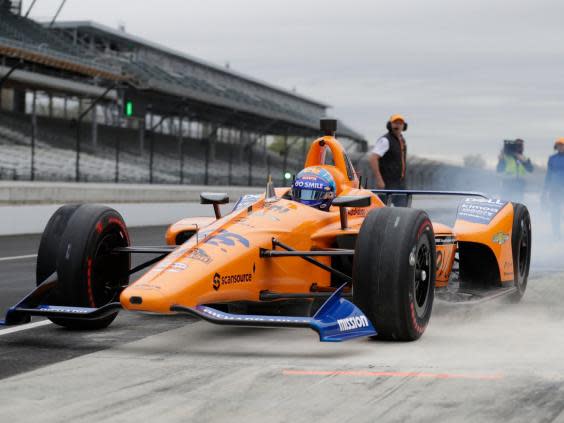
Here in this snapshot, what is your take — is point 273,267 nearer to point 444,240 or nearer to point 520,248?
point 444,240

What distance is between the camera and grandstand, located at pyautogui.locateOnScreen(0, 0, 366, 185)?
32.6m

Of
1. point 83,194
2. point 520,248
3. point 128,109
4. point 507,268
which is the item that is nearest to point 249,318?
point 507,268

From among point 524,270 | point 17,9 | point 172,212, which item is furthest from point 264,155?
point 524,270

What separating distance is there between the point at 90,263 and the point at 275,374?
1906 mm

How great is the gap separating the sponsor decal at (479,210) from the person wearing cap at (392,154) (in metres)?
3.18

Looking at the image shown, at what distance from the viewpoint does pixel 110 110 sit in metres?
47.9

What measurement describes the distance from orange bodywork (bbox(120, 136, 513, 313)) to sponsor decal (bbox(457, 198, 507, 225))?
45 cm

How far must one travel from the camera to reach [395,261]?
591 centimetres

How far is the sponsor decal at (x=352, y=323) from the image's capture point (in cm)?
560

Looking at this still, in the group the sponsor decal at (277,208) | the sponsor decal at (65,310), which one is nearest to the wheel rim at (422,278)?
the sponsor decal at (277,208)

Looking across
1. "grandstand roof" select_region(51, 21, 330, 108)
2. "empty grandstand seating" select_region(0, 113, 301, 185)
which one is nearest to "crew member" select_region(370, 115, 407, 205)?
"empty grandstand seating" select_region(0, 113, 301, 185)

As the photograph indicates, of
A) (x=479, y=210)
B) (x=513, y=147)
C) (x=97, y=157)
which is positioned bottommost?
(x=479, y=210)

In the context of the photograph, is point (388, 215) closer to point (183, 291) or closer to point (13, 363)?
point (183, 291)

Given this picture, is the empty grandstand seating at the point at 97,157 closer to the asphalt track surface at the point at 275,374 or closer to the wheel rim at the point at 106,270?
the wheel rim at the point at 106,270
